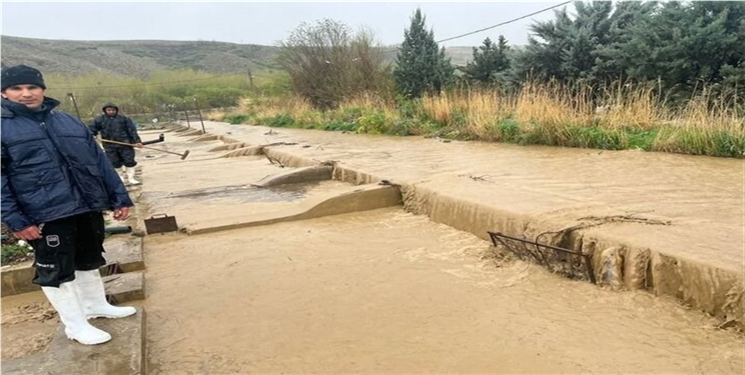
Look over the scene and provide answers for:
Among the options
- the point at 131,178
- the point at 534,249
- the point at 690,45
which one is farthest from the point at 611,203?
the point at 690,45

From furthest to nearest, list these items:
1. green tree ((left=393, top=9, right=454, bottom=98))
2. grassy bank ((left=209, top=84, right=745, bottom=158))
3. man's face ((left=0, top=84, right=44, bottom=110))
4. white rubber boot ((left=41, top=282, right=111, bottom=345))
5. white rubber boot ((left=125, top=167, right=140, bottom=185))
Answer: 1. green tree ((left=393, top=9, right=454, bottom=98))
2. white rubber boot ((left=125, top=167, right=140, bottom=185))
3. grassy bank ((left=209, top=84, right=745, bottom=158))
4. white rubber boot ((left=41, top=282, right=111, bottom=345))
5. man's face ((left=0, top=84, right=44, bottom=110))

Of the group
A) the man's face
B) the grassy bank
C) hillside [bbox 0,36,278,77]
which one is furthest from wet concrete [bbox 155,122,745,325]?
hillside [bbox 0,36,278,77]

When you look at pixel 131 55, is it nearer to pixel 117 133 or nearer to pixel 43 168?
pixel 117 133

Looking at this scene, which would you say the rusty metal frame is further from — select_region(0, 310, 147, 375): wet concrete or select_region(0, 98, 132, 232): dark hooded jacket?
select_region(0, 98, 132, 232): dark hooded jacket

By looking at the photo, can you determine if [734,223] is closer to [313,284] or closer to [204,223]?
[313,284]

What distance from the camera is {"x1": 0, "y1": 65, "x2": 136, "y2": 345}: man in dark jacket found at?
266 centimetres

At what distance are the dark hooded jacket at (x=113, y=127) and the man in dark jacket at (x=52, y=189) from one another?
6.70m

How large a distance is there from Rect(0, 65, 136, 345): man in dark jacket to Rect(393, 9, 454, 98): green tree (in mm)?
18732

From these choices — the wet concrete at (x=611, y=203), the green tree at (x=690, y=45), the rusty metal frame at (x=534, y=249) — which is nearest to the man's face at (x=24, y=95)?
the rusty metal frame at (x=534, y=249)

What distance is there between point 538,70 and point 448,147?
6.80 metres

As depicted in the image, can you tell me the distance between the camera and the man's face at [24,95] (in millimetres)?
2703

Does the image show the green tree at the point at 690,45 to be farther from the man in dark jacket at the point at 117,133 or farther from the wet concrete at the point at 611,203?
the man in dark jacket at the point at 117,133

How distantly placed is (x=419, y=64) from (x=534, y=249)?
1863 centimetres

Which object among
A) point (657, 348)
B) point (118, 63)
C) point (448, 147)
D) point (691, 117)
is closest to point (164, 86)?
point (118, 63)
